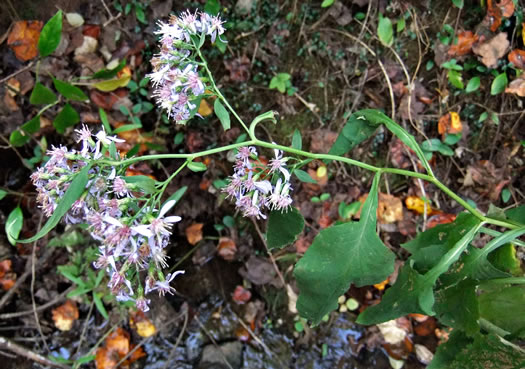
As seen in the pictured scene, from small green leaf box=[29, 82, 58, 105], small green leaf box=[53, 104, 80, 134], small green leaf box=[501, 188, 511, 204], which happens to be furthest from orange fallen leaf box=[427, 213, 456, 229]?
small green leaf box=[29, 82, 58, 105]

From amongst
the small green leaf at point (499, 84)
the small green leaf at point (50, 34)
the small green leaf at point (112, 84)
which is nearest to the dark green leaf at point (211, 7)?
the small green leaf at point (50, 34)

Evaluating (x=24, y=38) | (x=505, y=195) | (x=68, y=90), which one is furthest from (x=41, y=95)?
(x=505, y=195)

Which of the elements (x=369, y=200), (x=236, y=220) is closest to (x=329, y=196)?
(x=236, y=220)

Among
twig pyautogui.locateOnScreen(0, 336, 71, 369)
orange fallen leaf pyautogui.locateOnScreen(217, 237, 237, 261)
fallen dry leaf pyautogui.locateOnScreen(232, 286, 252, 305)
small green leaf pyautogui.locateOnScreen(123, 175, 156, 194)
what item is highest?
small green leaf pyautogui.locateOnScreen(123, 175, 156, 194)

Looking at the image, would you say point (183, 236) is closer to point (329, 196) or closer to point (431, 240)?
point (329, 196)

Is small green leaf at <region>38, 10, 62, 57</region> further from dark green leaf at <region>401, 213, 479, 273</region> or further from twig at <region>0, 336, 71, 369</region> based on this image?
dark green leaf at <region>401, 213, 479, 273</region>

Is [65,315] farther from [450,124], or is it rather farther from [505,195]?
[505,195]
